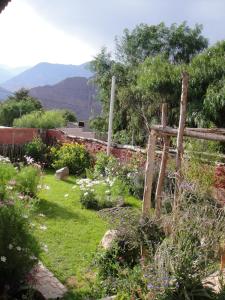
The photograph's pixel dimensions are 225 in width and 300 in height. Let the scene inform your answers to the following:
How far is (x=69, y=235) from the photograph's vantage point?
268 inches

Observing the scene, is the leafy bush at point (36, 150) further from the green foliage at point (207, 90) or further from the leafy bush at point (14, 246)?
the leafy bush at point (14, 246)

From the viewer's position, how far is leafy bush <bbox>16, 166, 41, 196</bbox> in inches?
313

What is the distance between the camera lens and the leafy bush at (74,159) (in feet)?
39.9

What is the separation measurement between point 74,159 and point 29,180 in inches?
161

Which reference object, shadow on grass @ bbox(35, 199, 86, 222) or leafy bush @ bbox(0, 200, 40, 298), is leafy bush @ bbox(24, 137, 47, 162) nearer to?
shadow on grass @ bbox(35, 199, 86, 222)

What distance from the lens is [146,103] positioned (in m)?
18.0

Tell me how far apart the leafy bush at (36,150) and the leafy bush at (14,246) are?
330 inches

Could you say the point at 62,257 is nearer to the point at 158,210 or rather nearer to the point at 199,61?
the point at 158,210

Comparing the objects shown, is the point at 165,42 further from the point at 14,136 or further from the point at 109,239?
the point at 109,239

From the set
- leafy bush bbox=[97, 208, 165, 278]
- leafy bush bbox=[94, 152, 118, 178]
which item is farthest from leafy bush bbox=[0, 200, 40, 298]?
leafy bush bbox=[94, 152, 118, 178]

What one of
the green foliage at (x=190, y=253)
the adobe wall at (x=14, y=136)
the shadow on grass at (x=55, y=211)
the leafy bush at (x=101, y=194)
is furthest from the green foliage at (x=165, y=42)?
the green foliage at (x=190, y=253)

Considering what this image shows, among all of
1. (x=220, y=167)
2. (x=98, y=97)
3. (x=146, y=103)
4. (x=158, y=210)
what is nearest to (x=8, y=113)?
(x=98, y=97)

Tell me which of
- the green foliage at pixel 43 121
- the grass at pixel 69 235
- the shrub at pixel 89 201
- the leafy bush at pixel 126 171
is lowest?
the grass at pixel 69 235

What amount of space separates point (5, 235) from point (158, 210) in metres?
2.14
